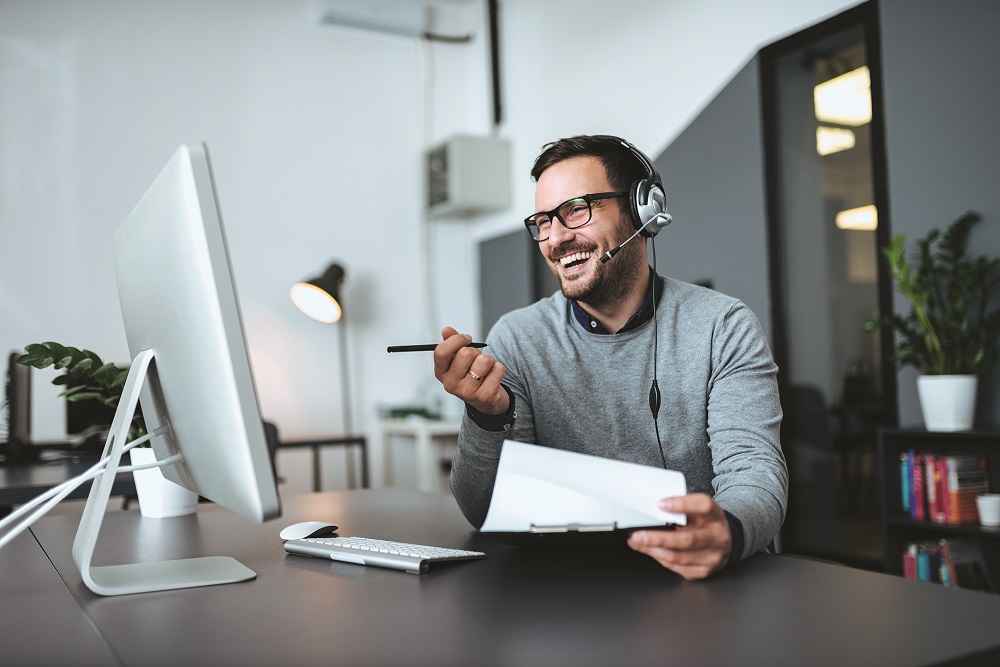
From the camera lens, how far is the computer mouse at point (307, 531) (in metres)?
1.18

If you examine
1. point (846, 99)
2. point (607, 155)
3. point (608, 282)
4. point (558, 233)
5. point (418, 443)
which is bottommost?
point (418, 443)

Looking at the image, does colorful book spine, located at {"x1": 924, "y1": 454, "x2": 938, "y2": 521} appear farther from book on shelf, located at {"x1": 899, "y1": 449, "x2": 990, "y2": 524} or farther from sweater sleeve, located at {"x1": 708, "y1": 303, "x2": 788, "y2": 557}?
sweater sleeve, located at {"x1": 708, "y1": 303, "x2": 788, "y2": 557}

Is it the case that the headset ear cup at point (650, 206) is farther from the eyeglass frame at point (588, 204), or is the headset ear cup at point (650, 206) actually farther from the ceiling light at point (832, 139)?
the ceiling light at point (832, 139)

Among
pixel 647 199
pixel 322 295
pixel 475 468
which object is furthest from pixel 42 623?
pixel 322 295

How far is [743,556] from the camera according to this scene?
0.97 m

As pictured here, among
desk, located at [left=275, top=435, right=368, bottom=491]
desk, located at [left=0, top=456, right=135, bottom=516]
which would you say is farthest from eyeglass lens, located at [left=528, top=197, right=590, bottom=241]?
desk, located at [left=275, top=435, right=368, bottom=491]

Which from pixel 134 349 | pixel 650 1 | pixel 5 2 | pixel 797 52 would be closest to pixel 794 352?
pixel 797 52

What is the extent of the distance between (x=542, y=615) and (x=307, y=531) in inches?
20.2

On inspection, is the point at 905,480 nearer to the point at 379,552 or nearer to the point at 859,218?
the point at 859,218

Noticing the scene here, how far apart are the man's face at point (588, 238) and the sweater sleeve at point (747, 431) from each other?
0.24 meters

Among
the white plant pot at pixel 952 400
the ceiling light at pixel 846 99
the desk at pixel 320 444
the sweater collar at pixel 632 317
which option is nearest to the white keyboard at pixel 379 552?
the sweater collar at pixel 632 317

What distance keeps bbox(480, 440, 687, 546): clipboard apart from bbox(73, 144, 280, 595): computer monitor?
0.28 metres

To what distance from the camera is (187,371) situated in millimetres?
842

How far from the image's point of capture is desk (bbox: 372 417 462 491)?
4555mm
